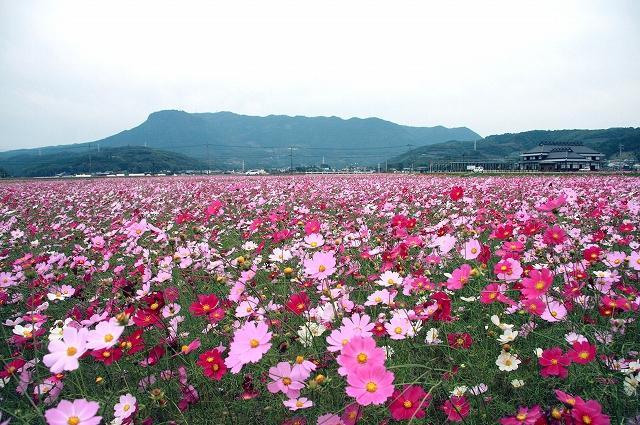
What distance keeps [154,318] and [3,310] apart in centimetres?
227

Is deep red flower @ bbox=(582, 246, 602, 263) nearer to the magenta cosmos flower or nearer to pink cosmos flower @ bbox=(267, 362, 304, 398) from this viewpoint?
pink cosmos flower @ bbox=(267, 362, 304, 398)

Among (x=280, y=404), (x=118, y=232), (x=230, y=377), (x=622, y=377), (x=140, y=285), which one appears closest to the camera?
(x=622, y=377)

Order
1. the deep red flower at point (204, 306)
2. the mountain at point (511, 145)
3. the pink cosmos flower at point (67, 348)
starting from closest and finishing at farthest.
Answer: the pink cosmos flower at point (67, 348) → the deep red flower at point (204, 306) → the mountain at point (511, 145)

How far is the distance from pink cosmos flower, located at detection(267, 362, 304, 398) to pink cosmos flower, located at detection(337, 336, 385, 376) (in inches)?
9.6

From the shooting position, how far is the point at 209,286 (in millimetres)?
2951

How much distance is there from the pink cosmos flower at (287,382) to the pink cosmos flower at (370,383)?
306 millimetres

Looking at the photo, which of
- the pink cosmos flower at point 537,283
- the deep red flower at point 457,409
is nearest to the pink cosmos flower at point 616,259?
the pink cosmos flower at point 537,283

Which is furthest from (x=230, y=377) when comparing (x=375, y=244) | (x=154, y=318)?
(x=375, y=244)

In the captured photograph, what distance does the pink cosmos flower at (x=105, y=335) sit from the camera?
1.08 metres

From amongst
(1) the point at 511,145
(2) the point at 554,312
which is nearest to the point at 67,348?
(2) the point at 554,312

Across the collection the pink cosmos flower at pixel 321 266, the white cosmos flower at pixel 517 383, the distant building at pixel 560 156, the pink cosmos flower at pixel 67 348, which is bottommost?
the distant building at pixel 560 156

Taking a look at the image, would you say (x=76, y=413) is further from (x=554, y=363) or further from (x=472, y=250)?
(x=472, y=250)

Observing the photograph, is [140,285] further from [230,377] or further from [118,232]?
[118,232]

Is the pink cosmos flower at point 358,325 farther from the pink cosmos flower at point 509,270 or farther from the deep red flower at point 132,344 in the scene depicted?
the deep red flower at point 132,344
